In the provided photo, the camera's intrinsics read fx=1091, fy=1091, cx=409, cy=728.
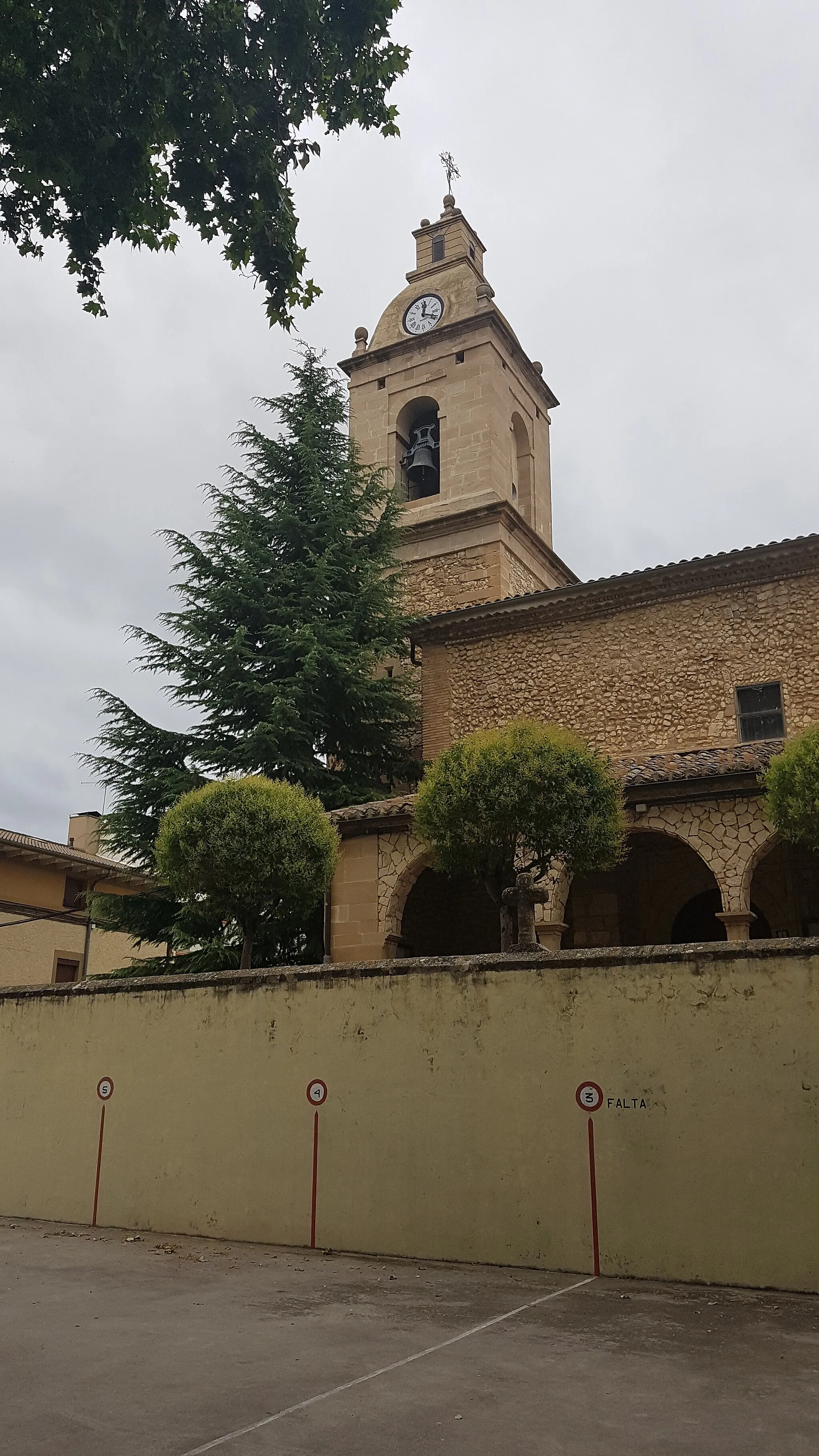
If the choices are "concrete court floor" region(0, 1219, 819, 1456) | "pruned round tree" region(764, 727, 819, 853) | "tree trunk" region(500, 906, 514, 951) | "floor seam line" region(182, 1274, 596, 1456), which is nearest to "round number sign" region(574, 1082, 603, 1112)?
"concrete court floor" region(0, 1219, 819, 1456)

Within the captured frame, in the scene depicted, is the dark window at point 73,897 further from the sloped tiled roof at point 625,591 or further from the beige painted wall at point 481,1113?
the beige painted wall at point 481,1113

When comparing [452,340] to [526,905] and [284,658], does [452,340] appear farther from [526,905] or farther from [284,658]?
[526,905]

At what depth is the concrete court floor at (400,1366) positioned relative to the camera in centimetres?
404

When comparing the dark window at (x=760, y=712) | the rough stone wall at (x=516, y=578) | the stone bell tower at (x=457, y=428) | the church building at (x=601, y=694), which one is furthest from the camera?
the stone bell tower at (x=457, y=428)

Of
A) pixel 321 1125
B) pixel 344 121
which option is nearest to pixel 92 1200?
pixel 321 1125

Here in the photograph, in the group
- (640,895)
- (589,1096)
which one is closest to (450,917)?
(640,895)

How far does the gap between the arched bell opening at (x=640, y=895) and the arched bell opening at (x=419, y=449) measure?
11.8 metres

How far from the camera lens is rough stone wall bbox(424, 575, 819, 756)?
1719 centimetres

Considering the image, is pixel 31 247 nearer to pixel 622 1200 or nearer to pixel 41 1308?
pixel 41 1308

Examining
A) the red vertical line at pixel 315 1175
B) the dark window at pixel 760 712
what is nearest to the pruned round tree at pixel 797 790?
the dark window at pixel 760 712

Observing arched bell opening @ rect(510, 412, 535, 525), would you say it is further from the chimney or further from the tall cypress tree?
the chimney

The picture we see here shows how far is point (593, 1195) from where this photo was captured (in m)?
7.79

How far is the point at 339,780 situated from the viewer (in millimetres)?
18938

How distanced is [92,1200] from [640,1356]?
22.9ft
